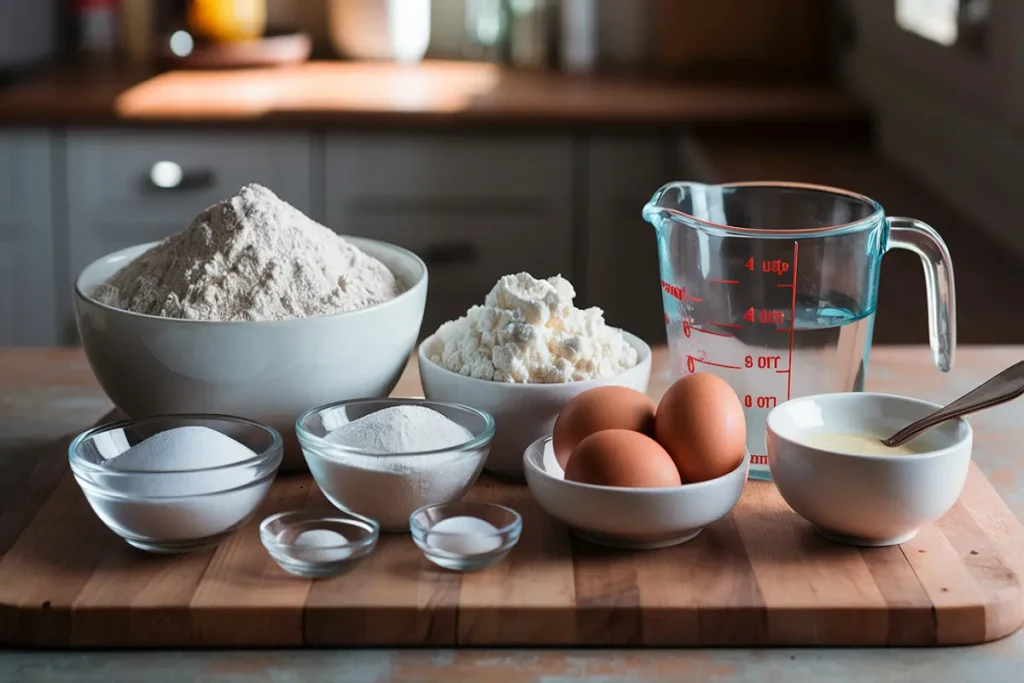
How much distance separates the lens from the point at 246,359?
94cm

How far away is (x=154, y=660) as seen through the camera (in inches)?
29.6

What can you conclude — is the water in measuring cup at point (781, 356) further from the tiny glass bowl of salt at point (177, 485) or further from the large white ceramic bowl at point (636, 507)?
the tiny glass bowl of salt at point (177, 485)

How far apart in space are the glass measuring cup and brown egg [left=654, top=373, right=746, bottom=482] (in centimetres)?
12

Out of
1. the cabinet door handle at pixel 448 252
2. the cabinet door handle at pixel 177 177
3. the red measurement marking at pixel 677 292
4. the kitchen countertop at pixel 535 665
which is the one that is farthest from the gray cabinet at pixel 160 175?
the kitchen countertop at pixel 535 665

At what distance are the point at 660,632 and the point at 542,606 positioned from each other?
73mm

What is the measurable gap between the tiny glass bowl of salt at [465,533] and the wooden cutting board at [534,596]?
1cm

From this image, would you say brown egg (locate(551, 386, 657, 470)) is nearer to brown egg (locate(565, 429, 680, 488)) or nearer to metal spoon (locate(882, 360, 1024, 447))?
brown egg (locate(565, 429, 680, 488))

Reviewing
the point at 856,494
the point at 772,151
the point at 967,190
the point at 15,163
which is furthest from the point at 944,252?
the point at 15,163

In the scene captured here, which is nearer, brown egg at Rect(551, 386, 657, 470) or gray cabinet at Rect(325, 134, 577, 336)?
brown egg at Rect(551, 386, 657, 470)

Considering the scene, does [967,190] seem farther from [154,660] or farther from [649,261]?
[154,660]

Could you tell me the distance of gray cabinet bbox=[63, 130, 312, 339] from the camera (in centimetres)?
253

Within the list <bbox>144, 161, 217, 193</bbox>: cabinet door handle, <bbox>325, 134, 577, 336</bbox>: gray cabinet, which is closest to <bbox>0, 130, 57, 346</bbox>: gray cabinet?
<bbox>144, 161, 217, 193</bbox>: cabinet door handle

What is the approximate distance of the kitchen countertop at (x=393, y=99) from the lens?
2494 mm

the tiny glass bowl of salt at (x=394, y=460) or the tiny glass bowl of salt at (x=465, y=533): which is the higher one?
the tiny glass bowl of salt at (x=394, y=460)
